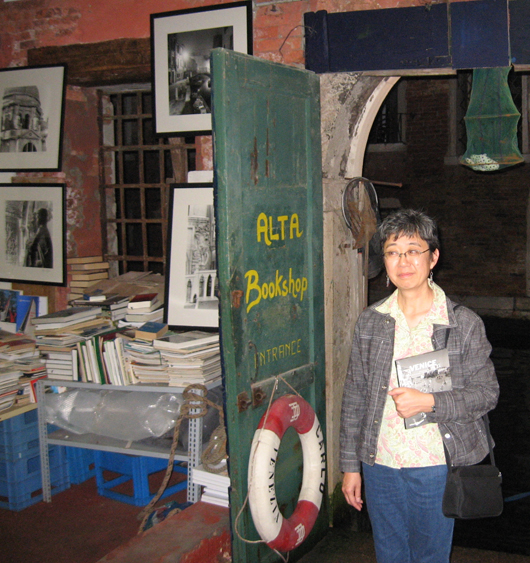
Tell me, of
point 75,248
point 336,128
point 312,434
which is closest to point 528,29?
point 336,128

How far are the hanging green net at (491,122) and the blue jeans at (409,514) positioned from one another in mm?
1758

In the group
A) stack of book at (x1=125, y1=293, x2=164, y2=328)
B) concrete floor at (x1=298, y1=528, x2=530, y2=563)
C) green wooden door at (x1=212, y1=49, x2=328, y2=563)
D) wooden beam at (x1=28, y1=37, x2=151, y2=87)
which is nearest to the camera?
green wooden door at (x1=212, y1=49, x2=328, y2=563)

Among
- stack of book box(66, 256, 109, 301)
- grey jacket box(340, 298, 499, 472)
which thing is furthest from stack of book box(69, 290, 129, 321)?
grey jacket box(340, 298, 499, 472)

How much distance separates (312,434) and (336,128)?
1591mm

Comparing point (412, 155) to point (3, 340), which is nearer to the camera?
point (3, 340)

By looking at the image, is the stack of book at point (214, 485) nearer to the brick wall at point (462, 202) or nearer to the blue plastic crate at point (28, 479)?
the blue plastic crate at point (28, 479)

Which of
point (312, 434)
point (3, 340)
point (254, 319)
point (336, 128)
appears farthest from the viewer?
point (3, 340)

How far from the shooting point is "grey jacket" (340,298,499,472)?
2.01 metres

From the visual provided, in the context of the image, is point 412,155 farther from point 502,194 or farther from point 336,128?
point 336,128

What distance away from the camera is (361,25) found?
2.97m

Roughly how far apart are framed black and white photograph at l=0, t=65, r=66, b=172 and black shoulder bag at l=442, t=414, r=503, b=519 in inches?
134

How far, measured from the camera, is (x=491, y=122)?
120 inches

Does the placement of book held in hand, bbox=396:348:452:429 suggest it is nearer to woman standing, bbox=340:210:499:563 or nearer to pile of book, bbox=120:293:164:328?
woman standing, bbox=340:210:499:563

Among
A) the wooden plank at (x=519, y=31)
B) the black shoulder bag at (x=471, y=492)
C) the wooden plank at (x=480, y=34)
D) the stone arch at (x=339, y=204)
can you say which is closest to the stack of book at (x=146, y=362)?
the stone arch at (x=339, y=204)
